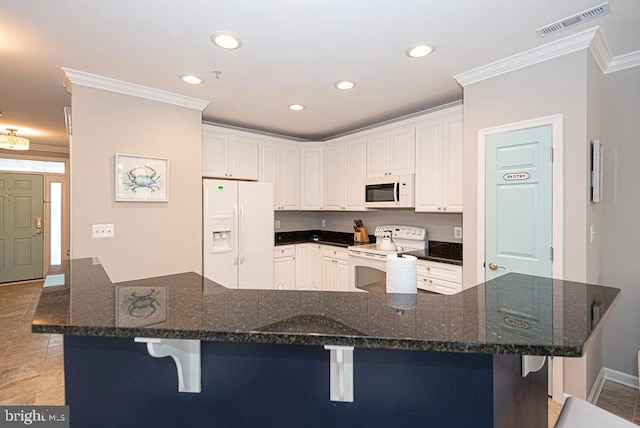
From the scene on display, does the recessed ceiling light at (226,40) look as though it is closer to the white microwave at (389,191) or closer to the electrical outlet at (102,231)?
the electrical outlet at (102,231)

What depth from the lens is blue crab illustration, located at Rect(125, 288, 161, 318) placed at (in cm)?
92

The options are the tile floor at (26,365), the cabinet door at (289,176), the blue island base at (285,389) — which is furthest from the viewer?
the cabinet door at (289,176)

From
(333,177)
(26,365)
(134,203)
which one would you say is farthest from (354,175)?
(26,365)

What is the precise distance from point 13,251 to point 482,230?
7.65m

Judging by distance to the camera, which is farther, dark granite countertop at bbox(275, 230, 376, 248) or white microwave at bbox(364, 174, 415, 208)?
dark granite countertop at bbox(275, 230, 376, 248)

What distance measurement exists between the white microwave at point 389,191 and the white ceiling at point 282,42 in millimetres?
838

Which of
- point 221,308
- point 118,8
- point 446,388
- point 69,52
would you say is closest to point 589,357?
point 446,388

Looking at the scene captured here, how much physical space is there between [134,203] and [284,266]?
2039mm

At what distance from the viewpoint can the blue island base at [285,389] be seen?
2.99 feet

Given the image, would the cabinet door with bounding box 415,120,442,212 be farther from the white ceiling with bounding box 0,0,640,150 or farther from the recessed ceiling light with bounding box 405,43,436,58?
the recessed ceiling light with bounding box 405,43,436,58

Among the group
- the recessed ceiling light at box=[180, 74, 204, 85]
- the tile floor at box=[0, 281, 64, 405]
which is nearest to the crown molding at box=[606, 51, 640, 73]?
the recessed ceiling light at box=[180, 74, 204, 85]

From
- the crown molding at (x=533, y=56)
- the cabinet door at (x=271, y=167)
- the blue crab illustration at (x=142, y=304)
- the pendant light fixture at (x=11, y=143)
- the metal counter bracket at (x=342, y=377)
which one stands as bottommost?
the metal counter bracket at (x=342, y=377)

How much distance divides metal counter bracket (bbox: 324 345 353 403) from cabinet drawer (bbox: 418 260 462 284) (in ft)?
7.51

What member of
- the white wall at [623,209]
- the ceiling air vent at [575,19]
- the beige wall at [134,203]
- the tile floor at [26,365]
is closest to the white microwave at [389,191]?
the white wall at [623,209]
